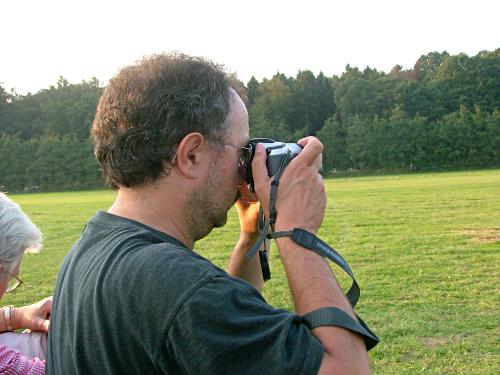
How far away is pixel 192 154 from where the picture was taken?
177cm

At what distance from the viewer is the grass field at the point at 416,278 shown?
5723 mm

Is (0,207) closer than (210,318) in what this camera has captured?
No

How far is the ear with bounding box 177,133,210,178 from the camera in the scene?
5.71 ft

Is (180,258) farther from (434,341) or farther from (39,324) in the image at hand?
(434,341)

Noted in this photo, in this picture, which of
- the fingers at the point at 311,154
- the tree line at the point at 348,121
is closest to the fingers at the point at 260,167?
the fingers at the point at 311,154

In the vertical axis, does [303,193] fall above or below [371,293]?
above

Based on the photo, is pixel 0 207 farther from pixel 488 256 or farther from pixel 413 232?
pixel 413 232

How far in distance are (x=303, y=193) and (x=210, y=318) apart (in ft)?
1.85

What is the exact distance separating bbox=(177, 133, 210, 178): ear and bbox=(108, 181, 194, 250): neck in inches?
2.7

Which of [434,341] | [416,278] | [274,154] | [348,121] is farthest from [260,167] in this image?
[348,121]

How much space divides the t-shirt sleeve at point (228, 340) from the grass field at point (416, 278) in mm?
4221

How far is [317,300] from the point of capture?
5.09ft

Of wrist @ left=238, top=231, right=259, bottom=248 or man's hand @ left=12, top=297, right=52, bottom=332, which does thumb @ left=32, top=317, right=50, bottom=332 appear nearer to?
man's hand @ left=12, top=297, right=52, bottom=332

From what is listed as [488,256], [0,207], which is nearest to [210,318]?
[0,207]
